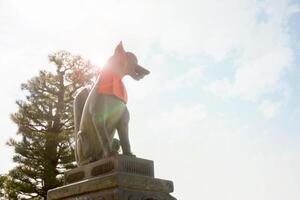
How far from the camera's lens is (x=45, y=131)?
65.6 ft

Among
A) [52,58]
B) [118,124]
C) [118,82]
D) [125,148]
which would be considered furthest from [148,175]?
[52,58]

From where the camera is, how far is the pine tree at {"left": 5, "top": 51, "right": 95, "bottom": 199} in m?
18.7

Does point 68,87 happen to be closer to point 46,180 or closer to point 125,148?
point 46,180

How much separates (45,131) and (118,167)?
636 inches

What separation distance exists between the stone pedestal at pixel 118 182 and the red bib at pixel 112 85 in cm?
106

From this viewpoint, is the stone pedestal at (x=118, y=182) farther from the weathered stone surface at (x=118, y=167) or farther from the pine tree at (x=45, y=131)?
the pine tree at (x=45, y=131)

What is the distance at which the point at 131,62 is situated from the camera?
228 inches

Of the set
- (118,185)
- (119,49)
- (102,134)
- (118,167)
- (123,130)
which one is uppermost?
(119,49)

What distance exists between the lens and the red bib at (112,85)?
5499 mm

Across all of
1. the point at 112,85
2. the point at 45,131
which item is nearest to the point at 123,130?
the point at 112,85

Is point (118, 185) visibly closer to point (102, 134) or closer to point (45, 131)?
point (102, 134)

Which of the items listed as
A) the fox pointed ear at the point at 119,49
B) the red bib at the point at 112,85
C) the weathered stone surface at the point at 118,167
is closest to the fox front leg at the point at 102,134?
the weathered stone surface at the point at 118,167

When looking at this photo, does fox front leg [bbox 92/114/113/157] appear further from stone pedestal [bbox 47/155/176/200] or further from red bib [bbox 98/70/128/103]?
red bib [bbox 98/70/128/103]

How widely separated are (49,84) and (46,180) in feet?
17.9
